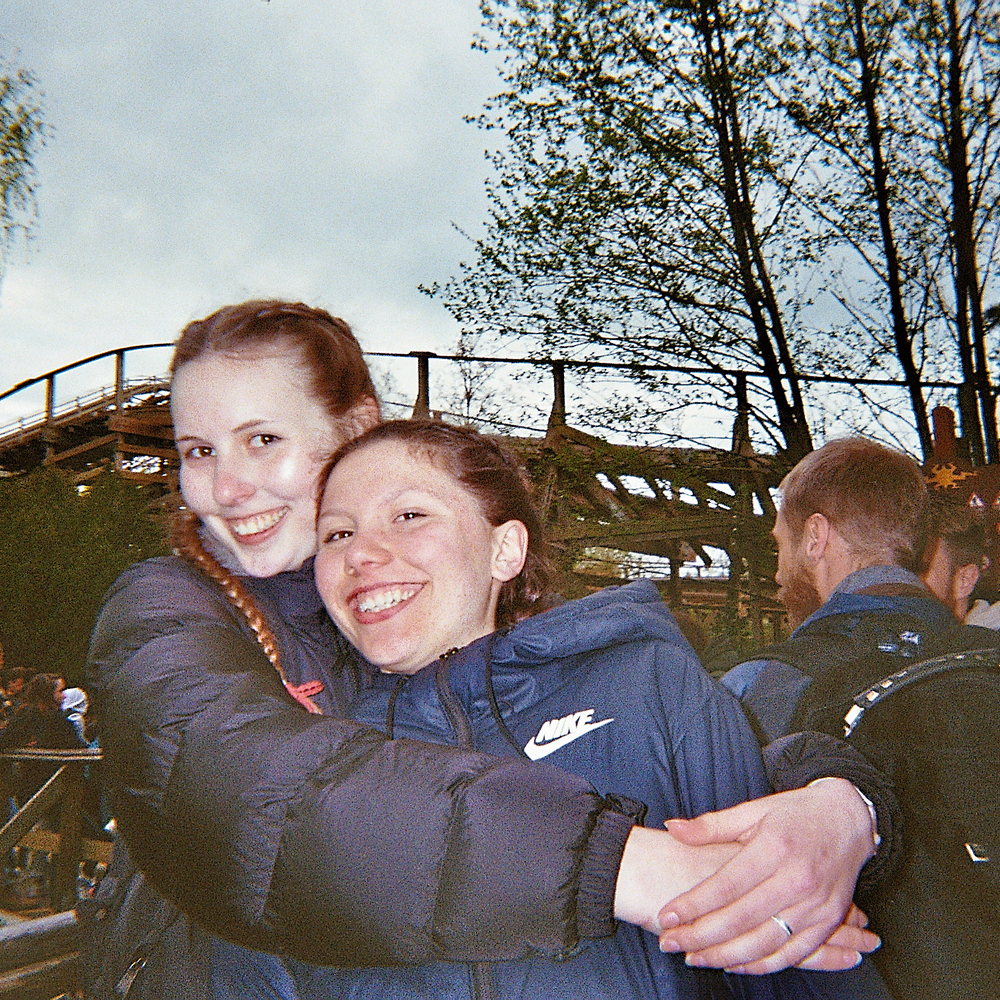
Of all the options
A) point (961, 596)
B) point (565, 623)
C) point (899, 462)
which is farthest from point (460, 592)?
point (961, 596)

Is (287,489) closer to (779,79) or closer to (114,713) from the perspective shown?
(114,713)

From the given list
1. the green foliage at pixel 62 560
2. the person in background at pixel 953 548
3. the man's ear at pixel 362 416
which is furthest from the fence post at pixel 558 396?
the man's ear at pixel 362 416

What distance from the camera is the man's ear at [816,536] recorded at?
218 cm

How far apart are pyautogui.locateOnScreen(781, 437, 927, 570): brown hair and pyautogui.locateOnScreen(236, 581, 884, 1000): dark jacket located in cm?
121

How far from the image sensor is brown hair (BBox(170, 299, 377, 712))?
131 centimetres

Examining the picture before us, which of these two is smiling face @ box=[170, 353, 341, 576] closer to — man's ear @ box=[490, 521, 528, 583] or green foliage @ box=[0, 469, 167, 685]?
man's ear @ box=[490, 521, 528, 583]

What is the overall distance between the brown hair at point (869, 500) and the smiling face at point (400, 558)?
1.24 metres

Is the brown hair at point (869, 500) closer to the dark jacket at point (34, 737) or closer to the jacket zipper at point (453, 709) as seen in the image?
the jacket zipper at point (453, 709)

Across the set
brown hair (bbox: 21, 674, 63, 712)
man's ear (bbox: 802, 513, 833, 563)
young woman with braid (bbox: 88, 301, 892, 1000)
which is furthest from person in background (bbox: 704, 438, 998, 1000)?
brown hair (bbox: 21, 674, 63, 712)

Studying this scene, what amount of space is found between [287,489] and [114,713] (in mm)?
470

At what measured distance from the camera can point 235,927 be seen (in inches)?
31.5

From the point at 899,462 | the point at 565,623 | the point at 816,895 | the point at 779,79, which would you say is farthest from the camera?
the point at 779,79

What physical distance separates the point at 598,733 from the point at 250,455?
0.67 meters

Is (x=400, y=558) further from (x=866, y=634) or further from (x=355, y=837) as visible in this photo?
(x=866, y=634)
